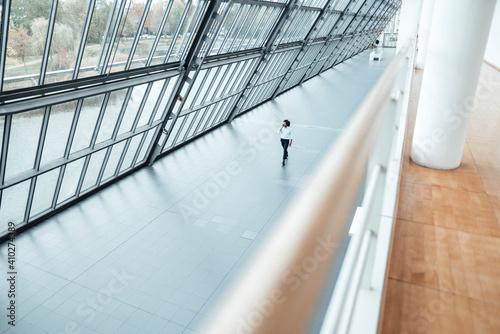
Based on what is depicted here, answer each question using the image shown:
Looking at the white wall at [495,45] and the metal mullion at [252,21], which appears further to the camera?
the white wall at [495,45]

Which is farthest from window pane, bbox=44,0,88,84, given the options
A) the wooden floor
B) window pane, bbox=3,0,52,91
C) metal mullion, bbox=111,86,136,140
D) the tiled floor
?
the wooden floor

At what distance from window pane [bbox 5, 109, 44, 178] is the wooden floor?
735cm

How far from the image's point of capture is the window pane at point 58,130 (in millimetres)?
8164

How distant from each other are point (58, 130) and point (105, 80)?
165cm

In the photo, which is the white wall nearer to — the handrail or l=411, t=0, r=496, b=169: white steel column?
l=411, t=0, r=496, b=169: white steel column

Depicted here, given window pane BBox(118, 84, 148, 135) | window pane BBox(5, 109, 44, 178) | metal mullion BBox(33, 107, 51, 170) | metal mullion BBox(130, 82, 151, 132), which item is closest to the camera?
window pane BBox(5, 109, 44, 178)

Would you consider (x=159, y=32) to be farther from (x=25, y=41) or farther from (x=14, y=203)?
(x=14, y=203)

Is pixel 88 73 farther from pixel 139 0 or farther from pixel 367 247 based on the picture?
pixel 367 247

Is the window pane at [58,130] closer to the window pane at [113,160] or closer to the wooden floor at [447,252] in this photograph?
the window pane at [113,160]

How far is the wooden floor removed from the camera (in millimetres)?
1961

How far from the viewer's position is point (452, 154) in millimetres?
3736

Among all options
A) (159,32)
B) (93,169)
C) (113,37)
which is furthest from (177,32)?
(93,169)

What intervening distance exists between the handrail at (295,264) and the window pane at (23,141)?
8.31 meters

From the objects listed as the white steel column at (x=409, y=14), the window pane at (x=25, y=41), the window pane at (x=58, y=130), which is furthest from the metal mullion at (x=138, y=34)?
the white steel column at (x=409, y=14)
